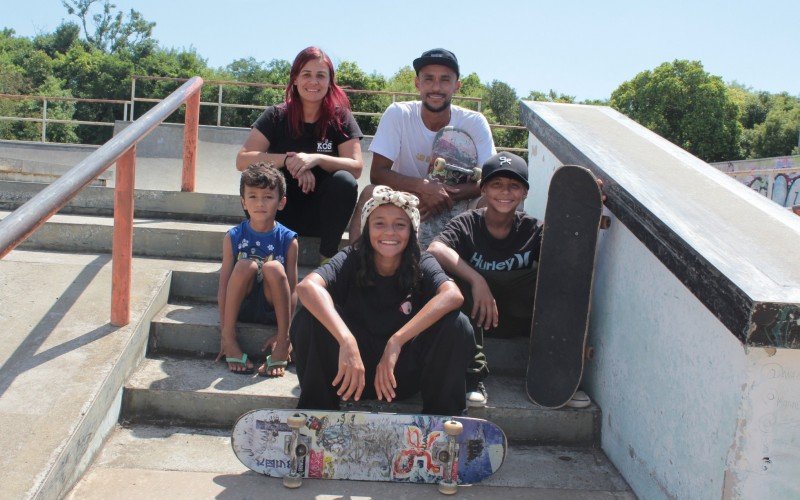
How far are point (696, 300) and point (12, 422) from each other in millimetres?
2399

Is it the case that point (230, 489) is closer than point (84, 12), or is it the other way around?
point (230, 489)

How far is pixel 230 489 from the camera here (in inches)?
101

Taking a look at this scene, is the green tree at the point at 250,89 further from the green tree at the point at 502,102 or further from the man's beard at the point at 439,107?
the man's beard at the point at 439,107

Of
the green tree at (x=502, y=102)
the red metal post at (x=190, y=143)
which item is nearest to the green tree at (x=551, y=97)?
the green tree at (x=502, y=102)

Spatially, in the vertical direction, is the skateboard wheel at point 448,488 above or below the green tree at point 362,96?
below

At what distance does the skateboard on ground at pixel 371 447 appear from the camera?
8.66ft

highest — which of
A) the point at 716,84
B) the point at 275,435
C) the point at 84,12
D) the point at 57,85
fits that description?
the point at 84,12

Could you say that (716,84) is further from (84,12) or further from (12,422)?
(84,12)

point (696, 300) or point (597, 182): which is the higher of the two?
point (597, 182)

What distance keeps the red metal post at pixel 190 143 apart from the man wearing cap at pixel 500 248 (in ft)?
7.40

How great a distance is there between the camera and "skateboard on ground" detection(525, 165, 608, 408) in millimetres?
3105

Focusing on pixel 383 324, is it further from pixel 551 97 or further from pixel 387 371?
pixel 551 97

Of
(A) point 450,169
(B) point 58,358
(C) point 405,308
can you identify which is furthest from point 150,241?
(C) point 405,308

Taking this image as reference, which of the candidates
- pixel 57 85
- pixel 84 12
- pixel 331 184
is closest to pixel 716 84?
pixel 57 85
